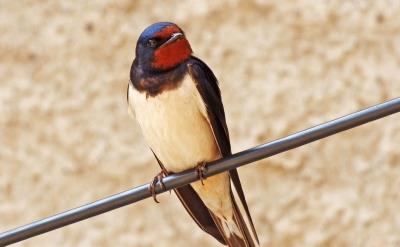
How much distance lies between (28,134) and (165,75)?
1.05m

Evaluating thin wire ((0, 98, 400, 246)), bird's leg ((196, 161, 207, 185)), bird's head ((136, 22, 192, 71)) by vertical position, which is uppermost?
bird's head ((136, 22, 192, 71))

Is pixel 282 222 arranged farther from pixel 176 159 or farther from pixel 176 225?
pixel 176 159

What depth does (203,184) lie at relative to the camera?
1.95 metres

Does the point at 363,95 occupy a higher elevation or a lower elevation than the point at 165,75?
lower

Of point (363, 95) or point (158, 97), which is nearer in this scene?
point (158, 97)

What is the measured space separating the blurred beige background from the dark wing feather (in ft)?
2.62

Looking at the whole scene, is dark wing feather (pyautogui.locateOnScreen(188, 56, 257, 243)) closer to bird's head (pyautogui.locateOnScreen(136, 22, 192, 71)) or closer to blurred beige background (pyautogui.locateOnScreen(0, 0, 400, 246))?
bird's head (pyautogui.locateOnScreen(136, 22, 192, 71))

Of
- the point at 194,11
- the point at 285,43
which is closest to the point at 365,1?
the point at 285,43

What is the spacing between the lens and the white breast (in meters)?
1.77

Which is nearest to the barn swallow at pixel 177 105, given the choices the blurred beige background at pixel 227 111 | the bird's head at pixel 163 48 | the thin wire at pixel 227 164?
the bird's head at pixel 163 48

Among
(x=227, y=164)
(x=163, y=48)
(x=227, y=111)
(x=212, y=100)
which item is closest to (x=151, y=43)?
(x=163, y=48)

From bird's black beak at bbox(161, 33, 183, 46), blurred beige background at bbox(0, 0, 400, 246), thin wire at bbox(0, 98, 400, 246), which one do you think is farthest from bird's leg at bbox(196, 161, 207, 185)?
blurred beige background at bbox(0, 0, 400, 246)

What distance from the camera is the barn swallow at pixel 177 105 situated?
1771mm

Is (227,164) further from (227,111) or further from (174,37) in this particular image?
(227,111)
